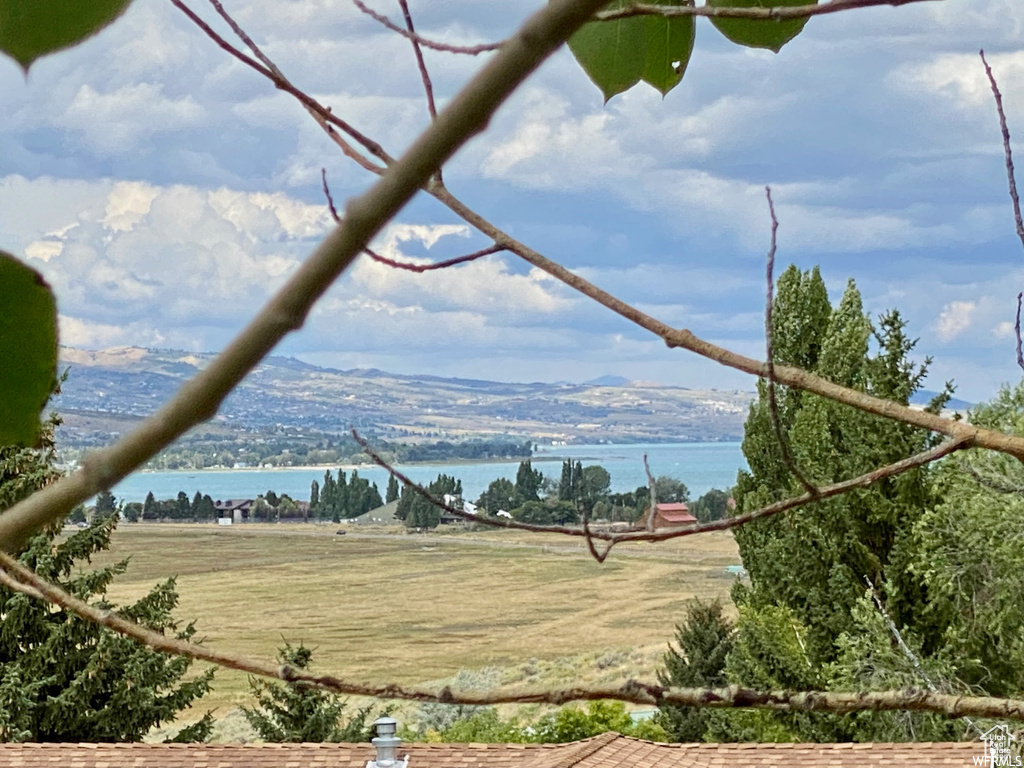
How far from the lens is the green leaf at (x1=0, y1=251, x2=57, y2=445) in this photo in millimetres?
145

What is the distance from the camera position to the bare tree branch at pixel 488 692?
0.35m

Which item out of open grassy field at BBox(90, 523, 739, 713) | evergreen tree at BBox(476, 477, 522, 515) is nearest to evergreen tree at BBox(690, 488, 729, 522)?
open grassy field at BBox(90, 523, 739, 713)

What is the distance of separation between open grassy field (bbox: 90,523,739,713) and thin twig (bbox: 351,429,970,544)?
13004mm

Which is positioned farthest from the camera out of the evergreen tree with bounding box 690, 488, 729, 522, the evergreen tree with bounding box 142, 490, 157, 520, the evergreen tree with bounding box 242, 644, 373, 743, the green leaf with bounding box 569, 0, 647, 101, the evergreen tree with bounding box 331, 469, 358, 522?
the evergreen tree with bounding box 331, 469, 358, 522

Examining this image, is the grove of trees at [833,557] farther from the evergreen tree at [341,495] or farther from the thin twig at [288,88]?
the evergreen tree at [341,495]

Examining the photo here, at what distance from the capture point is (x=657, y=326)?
48 centimetres

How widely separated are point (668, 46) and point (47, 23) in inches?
7.2

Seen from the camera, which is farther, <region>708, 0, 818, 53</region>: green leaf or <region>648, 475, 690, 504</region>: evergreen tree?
<region>648, 475, 690, 504</region>: evergreen tree

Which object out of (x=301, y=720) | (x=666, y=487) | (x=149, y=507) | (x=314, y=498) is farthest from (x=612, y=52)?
(x=314, y=498)

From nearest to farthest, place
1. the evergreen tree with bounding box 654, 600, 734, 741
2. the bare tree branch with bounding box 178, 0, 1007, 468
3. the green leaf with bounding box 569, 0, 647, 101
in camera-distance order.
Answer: the green leaf with bounding box 569, 0, 647, 101 < the bare tree branch with bounding box 178, 0, 1007, 468 < the evergreen tree with bounding box 654, 600, 734, 741

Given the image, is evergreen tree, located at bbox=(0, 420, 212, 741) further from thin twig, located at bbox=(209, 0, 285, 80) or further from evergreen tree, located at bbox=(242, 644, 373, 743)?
thin twig, located at bbox=(209, 0, 285, 80)

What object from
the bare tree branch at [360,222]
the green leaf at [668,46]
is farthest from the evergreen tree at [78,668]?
the bare tree branch at [360,222]

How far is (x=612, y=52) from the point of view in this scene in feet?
0.94

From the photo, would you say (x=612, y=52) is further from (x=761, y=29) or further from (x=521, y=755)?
Result: (x=521, y=755)
